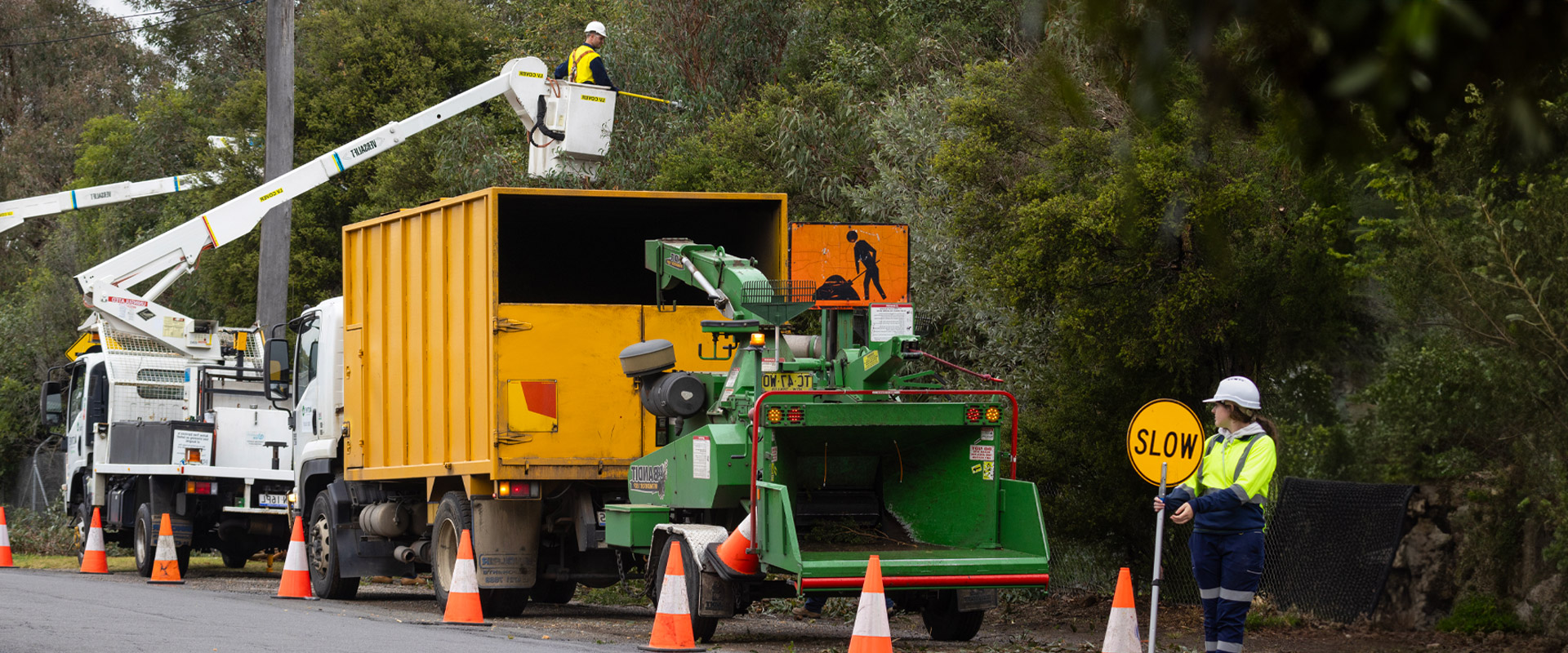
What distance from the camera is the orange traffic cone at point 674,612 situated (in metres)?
9.65

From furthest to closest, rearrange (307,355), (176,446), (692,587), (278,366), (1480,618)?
(176,446) < (278,366) < (307,355) < (1480,618) < (692,587)

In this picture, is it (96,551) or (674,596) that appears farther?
(96,551)

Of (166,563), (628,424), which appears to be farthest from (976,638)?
(166,563)

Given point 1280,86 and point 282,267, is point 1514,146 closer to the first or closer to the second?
point 1280,86

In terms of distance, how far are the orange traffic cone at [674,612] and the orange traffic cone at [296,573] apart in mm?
6071

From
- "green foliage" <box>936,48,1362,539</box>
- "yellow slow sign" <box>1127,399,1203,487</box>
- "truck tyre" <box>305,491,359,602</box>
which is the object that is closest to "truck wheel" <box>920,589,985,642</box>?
"yellow slow sign" <box>1127,399,1203,487</box>

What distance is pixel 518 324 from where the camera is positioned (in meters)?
11.8

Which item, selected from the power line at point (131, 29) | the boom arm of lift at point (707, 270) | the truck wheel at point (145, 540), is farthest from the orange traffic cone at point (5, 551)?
the power line at point (131, 29)

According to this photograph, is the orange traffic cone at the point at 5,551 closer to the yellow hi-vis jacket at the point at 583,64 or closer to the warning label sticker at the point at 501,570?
the yellow hi-vis jacket at the point at 583,64

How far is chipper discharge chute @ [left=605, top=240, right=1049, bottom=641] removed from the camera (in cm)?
969

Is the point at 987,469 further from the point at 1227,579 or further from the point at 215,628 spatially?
the point at 215,628

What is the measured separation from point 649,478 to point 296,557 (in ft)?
16.9

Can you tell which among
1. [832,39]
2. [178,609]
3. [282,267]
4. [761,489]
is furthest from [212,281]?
[761,489]

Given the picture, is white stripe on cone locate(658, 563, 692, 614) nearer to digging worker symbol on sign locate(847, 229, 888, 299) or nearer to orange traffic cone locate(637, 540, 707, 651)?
orange traffic cone locate(637, 540, 707, 651)
